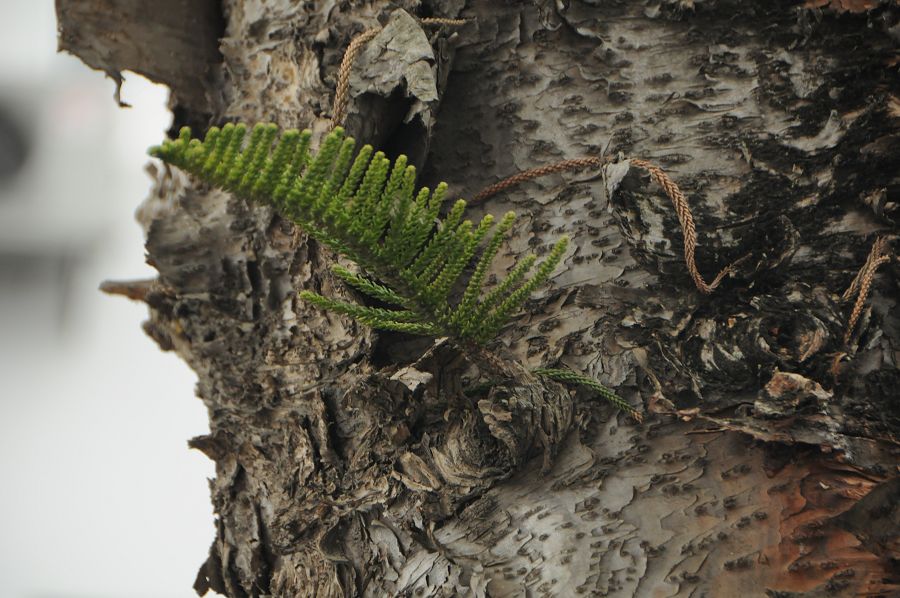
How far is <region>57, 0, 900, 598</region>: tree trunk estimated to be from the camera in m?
0.57

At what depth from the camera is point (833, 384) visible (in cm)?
57

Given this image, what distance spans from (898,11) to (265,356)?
0.57 m

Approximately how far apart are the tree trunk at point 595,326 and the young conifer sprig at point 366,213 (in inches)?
2.5

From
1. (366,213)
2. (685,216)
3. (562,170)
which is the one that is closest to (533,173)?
(562,170)

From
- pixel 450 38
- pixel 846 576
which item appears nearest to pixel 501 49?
pixel 450 38

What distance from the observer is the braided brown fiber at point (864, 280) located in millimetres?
578

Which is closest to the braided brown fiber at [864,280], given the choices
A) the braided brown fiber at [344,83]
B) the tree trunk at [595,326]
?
the tree trunk at [595,326]

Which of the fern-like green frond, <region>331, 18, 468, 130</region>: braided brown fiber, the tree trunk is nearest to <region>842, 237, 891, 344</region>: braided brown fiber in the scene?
the tree trunk

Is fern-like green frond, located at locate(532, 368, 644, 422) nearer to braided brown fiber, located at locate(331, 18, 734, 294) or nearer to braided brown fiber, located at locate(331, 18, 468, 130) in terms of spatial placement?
braided brown fiber, located at locate(331, 18, 734, 294)

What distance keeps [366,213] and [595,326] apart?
25 cm

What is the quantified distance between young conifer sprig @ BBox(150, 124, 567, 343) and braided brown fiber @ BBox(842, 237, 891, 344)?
0.24 metres

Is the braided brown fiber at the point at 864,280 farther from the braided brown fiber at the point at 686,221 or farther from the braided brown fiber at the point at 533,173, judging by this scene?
the braided brown fiber at the point at 533,173

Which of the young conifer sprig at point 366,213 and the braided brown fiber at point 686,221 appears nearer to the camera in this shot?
the young conifer sprig at point 366,213

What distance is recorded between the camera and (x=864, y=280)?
0.58 metres
